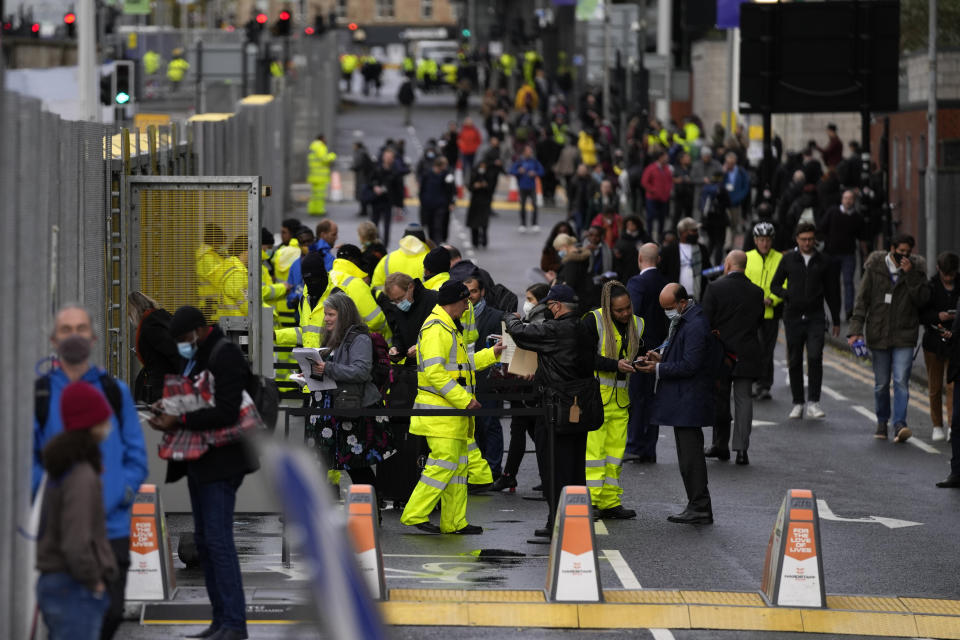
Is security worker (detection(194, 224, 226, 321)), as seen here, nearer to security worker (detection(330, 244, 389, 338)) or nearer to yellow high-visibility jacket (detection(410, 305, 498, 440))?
security worker (detection(330, 244, 389, 338))

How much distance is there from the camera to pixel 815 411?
65.8 ft

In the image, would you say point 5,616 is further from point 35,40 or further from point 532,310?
point 35,40

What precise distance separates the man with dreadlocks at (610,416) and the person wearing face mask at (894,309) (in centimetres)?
407

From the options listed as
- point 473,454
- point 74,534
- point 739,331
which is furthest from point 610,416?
point 74,534

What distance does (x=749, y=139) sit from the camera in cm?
4519

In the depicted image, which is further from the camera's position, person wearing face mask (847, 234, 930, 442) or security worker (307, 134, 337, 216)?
security worker (307, 134, 337, 216)

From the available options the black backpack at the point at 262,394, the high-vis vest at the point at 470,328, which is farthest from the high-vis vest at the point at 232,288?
the black backpack at the point at 262,394

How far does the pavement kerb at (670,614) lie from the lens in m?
11.0

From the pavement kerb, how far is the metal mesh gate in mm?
4426

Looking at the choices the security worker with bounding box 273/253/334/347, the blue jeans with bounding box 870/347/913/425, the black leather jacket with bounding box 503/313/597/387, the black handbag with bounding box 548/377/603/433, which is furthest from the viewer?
the blue jeans with bounding box 870/347/913/425

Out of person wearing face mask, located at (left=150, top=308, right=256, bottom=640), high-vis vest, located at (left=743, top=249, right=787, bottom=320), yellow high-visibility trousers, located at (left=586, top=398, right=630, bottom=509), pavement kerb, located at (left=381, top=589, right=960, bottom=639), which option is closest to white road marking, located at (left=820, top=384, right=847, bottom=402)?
high-vis vest, located at (left=743, top=249, right=787, bottom=320)

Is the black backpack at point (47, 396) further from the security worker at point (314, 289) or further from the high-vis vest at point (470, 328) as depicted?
the security worker at point (314, 289)

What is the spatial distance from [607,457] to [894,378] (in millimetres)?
4850

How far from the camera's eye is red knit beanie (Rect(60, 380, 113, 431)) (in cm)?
810
